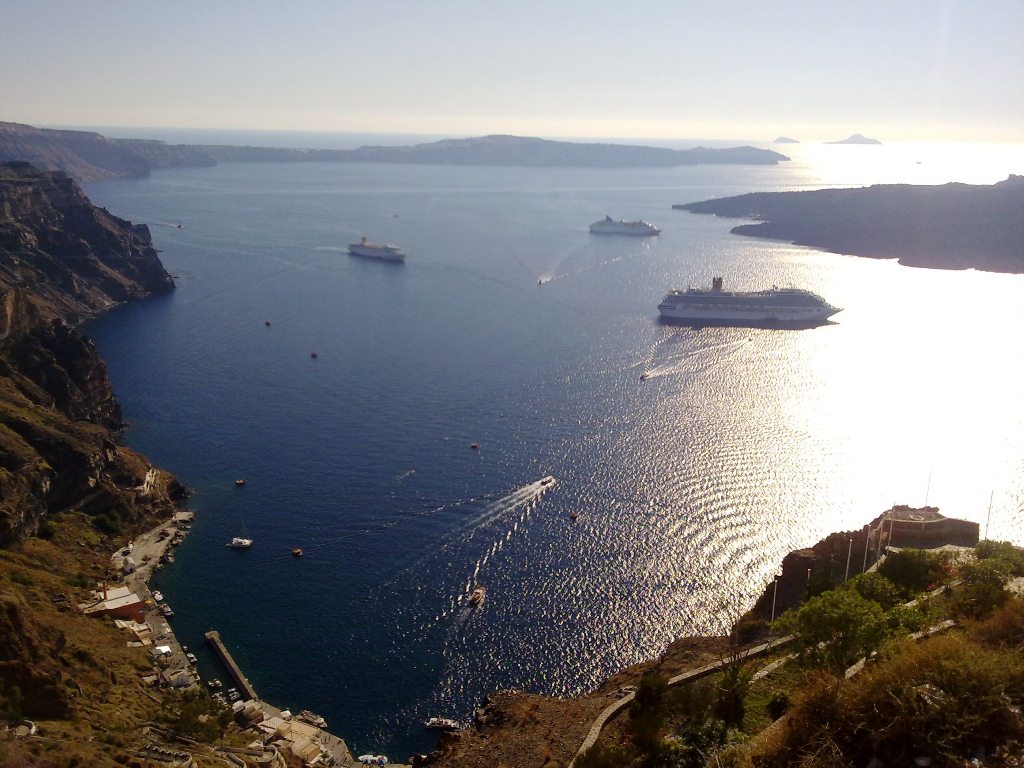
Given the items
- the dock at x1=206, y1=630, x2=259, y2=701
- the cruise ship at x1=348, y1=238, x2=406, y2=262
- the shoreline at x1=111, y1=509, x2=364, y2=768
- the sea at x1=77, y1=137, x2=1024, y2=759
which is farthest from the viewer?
the cruise ship at x1=348, y1=238, x2=406, y2=262

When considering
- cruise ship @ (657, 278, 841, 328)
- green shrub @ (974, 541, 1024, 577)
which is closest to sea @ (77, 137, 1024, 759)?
cruise ship @ (657, 278, 841, 328)

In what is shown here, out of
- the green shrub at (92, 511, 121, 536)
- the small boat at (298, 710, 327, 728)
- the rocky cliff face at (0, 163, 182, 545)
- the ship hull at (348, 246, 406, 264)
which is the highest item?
the ship hull at (348, 246, 406, 264)

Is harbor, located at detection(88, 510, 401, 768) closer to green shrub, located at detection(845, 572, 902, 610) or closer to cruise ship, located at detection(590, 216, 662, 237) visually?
green shrub, located at detection(845, 572, 902, 610)

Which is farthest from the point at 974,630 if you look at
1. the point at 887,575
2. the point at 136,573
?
the point at 136,573

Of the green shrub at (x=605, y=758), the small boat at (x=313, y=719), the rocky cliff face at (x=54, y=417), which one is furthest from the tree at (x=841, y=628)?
the rocky cliff face at (x=54, y=417)

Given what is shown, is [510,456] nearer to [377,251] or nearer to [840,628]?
[840,628]

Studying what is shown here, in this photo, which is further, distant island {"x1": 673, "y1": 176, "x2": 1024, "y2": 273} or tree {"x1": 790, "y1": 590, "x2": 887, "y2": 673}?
distant island {"x1": 673, "y1": 176, "x2": 1024, "y2": 273}

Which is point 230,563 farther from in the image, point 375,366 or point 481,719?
point 375,366
